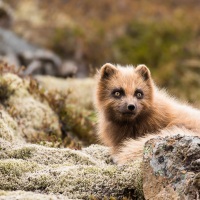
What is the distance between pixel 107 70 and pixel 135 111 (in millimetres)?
974

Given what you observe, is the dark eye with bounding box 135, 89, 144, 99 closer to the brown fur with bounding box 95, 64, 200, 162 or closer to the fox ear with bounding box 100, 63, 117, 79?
the brown fur with bounding box 95, 64, 200, 162

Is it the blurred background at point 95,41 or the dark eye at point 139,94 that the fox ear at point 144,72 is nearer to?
the dark eye at point 139,94

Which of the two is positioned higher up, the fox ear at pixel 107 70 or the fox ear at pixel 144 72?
the fox ear at pixel 107 70

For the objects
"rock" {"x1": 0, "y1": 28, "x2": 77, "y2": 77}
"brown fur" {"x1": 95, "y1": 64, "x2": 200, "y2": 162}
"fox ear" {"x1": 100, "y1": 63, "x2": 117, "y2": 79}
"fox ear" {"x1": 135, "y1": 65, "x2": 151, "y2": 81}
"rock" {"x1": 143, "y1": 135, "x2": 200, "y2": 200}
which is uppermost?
"rock" {"x1": 0, "y1": 28, "x2": 77, "y2": 77}

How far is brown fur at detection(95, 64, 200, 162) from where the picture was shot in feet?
23.2

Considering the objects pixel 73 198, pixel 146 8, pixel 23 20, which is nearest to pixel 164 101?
pixel 73 198

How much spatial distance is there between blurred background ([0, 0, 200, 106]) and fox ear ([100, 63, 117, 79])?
8.10 metres

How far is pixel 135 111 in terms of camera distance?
279 inches

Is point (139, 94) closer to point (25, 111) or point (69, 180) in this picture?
point (25, 111)

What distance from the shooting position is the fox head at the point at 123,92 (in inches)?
282

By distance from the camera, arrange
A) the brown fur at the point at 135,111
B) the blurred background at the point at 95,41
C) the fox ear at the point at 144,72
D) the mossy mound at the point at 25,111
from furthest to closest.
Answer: the blurred background at the point at 95,41 → the mossy mound at the point at 25,111 → the fox ear at the point at 144,72 → the brown fur at the point at 135,111

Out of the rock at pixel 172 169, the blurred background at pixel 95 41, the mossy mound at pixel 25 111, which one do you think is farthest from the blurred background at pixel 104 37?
the rock at pixel 172 169

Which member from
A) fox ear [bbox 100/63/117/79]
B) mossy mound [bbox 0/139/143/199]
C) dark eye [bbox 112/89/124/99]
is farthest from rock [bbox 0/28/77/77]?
mossy mound [bbox 0/139/143/199]

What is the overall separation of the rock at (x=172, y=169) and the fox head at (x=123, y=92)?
8.75ft
